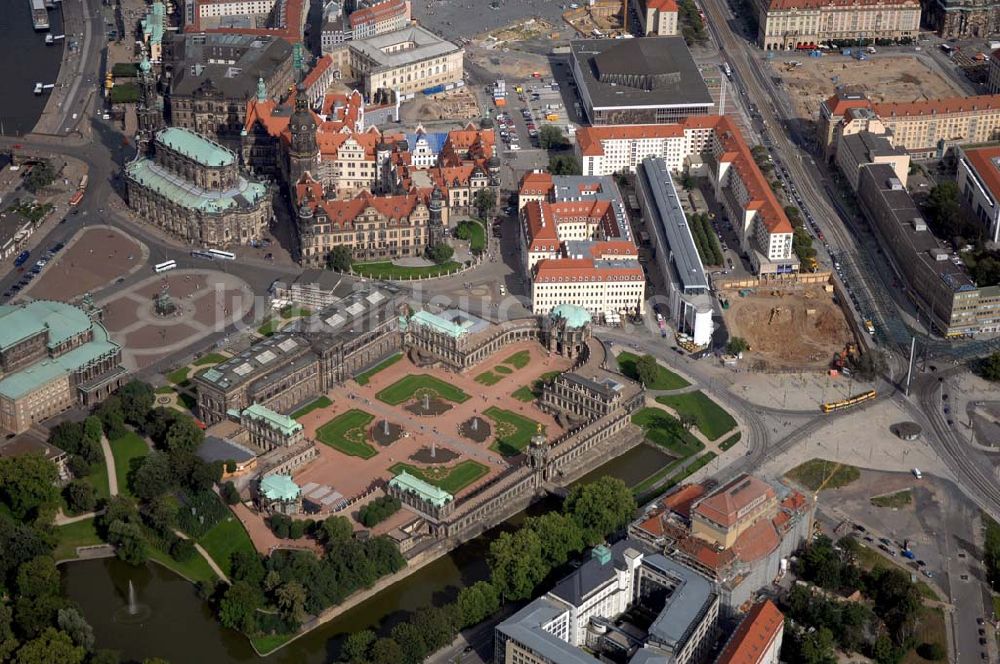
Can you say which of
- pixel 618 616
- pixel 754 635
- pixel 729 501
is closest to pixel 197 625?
pixel 618 616

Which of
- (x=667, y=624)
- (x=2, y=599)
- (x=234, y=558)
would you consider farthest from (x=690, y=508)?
(x=2, y=599)

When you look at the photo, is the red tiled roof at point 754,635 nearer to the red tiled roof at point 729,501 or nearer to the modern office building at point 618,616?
the modern office building at point 618,616

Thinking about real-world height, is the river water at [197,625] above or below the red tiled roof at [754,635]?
below

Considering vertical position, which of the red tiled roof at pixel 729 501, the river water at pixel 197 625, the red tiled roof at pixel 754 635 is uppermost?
the red tiled roof at pixel 729 501

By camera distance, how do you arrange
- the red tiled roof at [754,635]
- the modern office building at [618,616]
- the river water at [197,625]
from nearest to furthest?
the red tiled roof at [754,635]
the modern office building at [618,616]
the river water at [197,625]

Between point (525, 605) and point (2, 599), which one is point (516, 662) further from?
point (2, 599)

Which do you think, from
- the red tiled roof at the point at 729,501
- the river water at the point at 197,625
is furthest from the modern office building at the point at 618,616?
the river water at the point at 197,625
